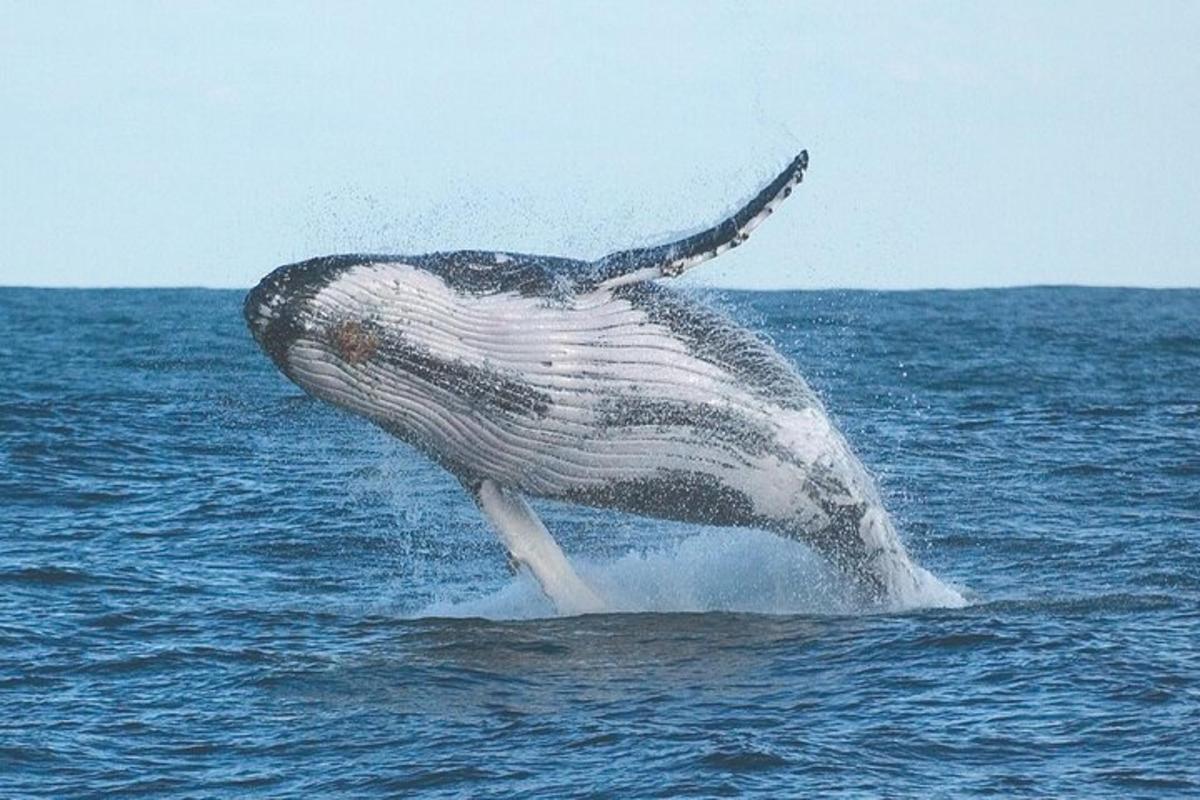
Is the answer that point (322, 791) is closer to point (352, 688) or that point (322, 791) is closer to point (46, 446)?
point (352, 688)

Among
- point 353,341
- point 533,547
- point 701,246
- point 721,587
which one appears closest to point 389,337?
point 353,341

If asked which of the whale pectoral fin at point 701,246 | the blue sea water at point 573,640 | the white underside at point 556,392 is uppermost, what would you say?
the whale pectoral fin at point 701,246

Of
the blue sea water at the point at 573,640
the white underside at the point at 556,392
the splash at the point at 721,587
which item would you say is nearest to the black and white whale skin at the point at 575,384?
the white underside at the point at 556,392

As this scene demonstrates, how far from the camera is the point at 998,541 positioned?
56.5 feet

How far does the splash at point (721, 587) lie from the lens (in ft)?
45.8

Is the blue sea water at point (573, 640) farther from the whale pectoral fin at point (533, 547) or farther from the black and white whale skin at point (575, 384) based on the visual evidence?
the black and white whale skin at point (575, 384)

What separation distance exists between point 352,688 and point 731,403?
2834 millimetres

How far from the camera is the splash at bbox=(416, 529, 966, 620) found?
1395cm

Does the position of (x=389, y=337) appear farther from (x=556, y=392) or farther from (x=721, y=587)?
(x=721, y=587)

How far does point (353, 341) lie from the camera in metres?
11.9

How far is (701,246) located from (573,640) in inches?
105

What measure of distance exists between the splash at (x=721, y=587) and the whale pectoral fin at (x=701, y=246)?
236cm

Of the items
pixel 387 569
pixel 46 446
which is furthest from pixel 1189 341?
pixel 387 569

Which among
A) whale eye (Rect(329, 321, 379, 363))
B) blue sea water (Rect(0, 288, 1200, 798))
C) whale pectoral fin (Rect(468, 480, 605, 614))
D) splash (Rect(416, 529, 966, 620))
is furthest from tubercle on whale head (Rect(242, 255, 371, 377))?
splash (Rect(416, 529, 966, 620))
